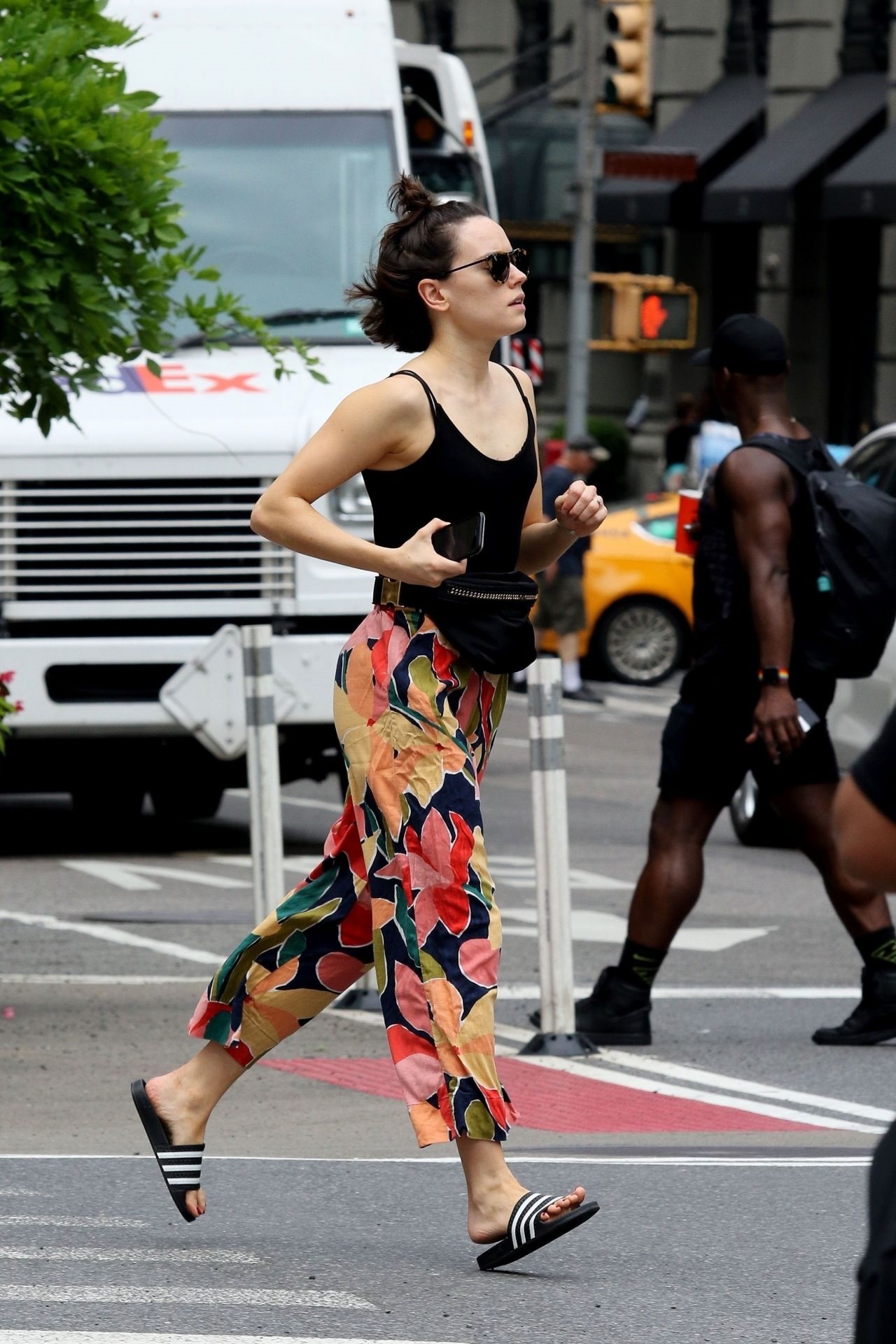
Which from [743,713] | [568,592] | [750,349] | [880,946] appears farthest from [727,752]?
[568,592]

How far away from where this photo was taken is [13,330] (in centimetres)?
704

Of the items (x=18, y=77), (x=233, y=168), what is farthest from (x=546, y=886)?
(x=233, y=168)

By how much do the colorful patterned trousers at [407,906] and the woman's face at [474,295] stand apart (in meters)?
0.57

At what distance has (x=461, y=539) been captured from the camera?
15.5ft

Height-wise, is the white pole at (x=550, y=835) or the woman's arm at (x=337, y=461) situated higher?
the woman's arm at (x=337, y=461)

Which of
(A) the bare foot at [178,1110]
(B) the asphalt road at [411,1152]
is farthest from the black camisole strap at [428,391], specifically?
(B) the asphalt road at [411,1152]

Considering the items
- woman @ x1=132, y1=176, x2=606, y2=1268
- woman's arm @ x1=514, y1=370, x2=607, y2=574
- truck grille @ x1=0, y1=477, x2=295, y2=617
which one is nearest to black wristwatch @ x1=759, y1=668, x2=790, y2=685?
woman's arm @ x1=514, y1=370, x2=607, y2=574

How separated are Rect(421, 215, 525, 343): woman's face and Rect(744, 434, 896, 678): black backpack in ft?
7.21

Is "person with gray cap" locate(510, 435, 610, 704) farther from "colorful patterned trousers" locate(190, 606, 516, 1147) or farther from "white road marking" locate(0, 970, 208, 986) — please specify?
"colorful patterned trousers" locate(190, 606, 516, 1147)

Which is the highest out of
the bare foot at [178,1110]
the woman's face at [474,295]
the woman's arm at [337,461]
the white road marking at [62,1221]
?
the woman's face at [474,295]

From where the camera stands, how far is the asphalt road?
4.55 meters

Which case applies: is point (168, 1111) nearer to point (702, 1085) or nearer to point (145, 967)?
point (702, 1085)

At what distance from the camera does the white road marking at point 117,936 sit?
8.81 m

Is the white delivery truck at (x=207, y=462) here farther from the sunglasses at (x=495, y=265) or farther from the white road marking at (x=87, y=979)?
the sunglasses at (x=495, y=265)
